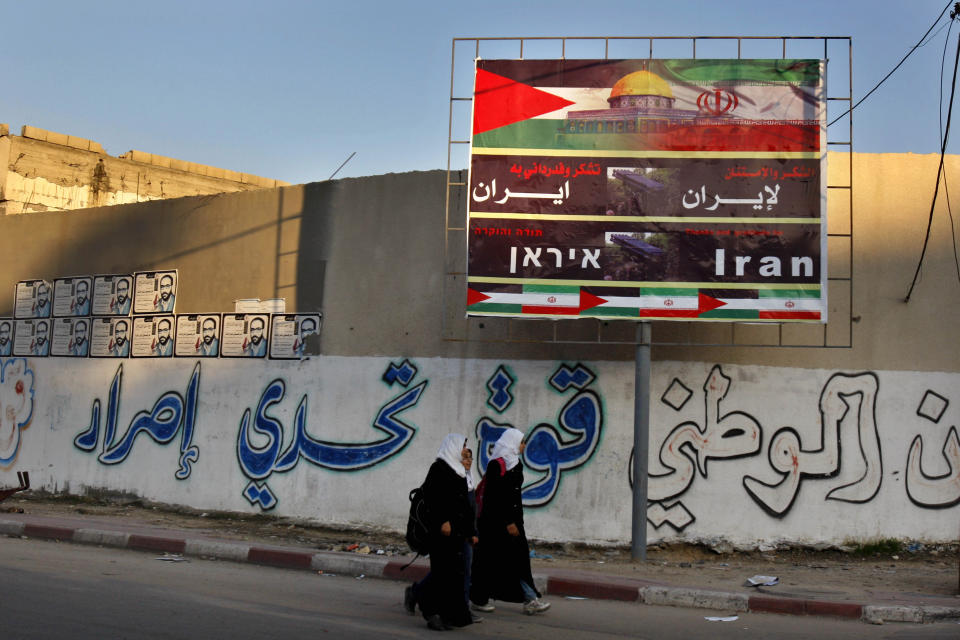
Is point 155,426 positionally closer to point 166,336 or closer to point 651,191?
point 166,336

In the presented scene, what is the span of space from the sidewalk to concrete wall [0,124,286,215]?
916 cm

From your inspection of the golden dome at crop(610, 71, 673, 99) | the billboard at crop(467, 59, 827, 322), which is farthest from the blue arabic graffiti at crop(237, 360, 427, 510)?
the golden dome at crop(610, 71, 673, 99)

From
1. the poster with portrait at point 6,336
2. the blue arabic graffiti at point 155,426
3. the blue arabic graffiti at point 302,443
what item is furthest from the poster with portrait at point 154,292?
the poster with portrait at point 6,336

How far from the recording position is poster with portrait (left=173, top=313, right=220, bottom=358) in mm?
12984

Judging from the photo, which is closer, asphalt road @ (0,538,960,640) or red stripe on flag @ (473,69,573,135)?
asphalt road @ (0,538,960,640)

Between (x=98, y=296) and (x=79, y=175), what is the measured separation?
6.43 m

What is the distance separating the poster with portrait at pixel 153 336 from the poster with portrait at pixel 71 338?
3.14 ft

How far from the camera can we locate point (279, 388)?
12.3 meters

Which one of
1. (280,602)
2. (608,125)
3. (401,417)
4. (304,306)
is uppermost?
(608,125)

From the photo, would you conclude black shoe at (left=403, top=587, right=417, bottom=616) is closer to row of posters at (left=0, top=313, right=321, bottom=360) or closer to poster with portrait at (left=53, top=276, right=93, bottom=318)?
row of posters at (left=0, top=313, right=321, bottom=360)

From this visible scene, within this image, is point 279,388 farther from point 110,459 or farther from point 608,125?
point 608,125

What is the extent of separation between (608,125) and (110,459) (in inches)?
322

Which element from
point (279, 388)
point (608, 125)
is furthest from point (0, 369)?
point (608, 125)

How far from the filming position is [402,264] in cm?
1182
